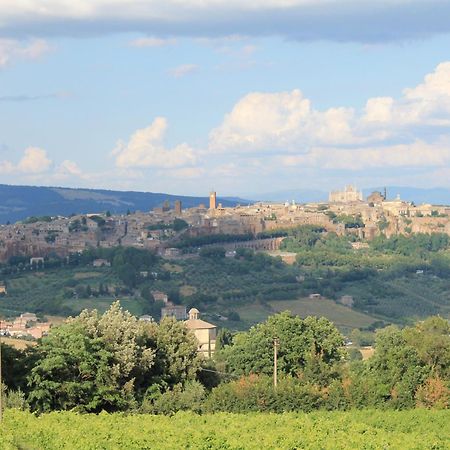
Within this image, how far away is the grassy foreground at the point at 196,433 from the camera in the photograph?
93.4 ft

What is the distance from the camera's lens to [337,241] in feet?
618

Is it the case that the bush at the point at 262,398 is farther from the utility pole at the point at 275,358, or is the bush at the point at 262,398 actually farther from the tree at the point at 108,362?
the tree at the point at 108,362

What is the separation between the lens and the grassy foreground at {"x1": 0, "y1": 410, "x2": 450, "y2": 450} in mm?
28453

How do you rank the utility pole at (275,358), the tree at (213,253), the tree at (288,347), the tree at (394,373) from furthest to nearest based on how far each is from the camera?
the tree at (213,253) → the tree at (288,347) → the utility pole at (275,358) → the tree at (394,373)

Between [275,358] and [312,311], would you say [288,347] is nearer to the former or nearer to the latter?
[275,358]

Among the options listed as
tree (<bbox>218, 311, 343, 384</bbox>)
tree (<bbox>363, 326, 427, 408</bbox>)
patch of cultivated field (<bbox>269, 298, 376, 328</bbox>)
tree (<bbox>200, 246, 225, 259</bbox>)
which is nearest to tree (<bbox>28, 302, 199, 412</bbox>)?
tree (<bbox>218, 311, 343, 384</bbox>)

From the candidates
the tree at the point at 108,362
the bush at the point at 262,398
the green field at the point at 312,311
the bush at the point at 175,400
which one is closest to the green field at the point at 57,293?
the green field at the point at 312,311

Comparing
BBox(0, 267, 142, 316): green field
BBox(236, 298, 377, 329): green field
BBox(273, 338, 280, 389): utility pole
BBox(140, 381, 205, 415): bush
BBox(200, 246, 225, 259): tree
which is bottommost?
BBox(236, 298, 377, 329): green field

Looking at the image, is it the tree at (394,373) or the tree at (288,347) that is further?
the tree at (288,347)

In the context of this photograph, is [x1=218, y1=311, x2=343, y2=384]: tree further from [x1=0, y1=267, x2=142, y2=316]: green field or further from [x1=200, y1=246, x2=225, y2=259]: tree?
[x1=200, y1=246, x2=225, y2=259]: tree

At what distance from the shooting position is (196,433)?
2977 cm

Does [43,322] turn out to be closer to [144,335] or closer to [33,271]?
[33,271]

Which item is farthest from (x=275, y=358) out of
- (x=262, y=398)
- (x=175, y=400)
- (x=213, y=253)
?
(x=213, y=253)

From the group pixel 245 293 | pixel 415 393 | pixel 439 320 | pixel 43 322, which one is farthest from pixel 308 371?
pixel 245 293
